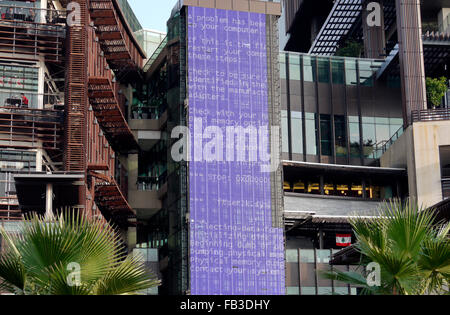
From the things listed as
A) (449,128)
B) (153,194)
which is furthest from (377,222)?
(153,194)

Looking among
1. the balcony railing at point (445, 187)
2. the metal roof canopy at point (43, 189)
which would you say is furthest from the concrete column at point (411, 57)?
the metal roof canopy at point (43, 189)

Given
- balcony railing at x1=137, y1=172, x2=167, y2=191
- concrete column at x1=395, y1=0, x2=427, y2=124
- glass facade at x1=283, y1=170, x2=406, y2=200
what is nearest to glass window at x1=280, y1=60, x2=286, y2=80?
glass facade at x1=283, y1=170, x2=406, y2=200

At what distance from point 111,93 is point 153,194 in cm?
1511

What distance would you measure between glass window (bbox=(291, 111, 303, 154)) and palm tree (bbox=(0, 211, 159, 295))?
6205cm

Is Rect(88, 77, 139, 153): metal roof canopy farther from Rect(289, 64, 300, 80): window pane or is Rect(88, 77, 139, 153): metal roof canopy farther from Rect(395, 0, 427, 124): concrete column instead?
Rect(395, 0, 427, 124): concrete column

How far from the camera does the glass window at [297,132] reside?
3071 inches

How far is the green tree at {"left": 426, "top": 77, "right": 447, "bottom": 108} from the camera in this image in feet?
249

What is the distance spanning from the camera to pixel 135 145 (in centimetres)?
8150

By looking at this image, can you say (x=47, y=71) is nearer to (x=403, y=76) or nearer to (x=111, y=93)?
(x=111, y=93)

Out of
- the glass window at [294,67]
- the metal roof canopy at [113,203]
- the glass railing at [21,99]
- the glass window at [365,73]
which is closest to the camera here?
the glass railing at [21,99]

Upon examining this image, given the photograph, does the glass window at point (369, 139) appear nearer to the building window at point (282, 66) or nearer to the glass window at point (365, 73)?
the glass window at point (365, 73)

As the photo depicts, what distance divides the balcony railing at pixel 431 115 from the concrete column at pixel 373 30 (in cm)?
1259
